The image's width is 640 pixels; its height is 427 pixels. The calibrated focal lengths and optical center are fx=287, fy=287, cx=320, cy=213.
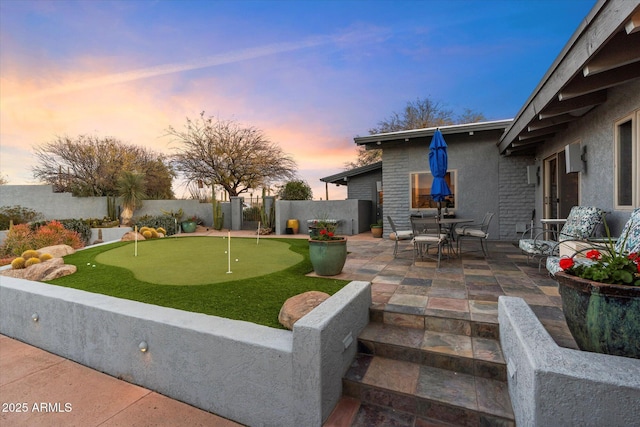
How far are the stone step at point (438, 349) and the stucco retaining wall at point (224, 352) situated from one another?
0.64 feet

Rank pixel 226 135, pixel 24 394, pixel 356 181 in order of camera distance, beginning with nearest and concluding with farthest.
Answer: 1. pixel 24 394
2. pixel 356 181
3. pixel 226 135

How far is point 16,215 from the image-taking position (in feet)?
38.4

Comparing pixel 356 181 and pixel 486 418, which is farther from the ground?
pixel 356 181

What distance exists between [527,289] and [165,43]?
31.8ft

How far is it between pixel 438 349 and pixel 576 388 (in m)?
1.08

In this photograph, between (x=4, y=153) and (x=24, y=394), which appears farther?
(x=4, y=153)

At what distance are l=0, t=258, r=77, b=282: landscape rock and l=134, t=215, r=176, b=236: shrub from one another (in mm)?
7505

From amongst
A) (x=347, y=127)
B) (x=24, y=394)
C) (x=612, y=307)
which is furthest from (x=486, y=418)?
(x=347, y=127)

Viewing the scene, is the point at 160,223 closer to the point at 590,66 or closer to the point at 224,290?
the point at 224,290

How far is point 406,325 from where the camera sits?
2.76 metres

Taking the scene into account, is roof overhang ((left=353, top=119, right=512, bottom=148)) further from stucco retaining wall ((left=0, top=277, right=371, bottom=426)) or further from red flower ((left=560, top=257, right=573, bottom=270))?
stucco retaining wall ((left=0, top=277, right=371, bottom=426))

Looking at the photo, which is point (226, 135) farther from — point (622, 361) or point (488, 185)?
point (622, 361)

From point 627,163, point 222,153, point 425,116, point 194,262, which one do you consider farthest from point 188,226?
point 425,116

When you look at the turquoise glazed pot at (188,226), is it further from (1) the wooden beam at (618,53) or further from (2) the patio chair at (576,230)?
(1) the wooden beam at (618,53)
